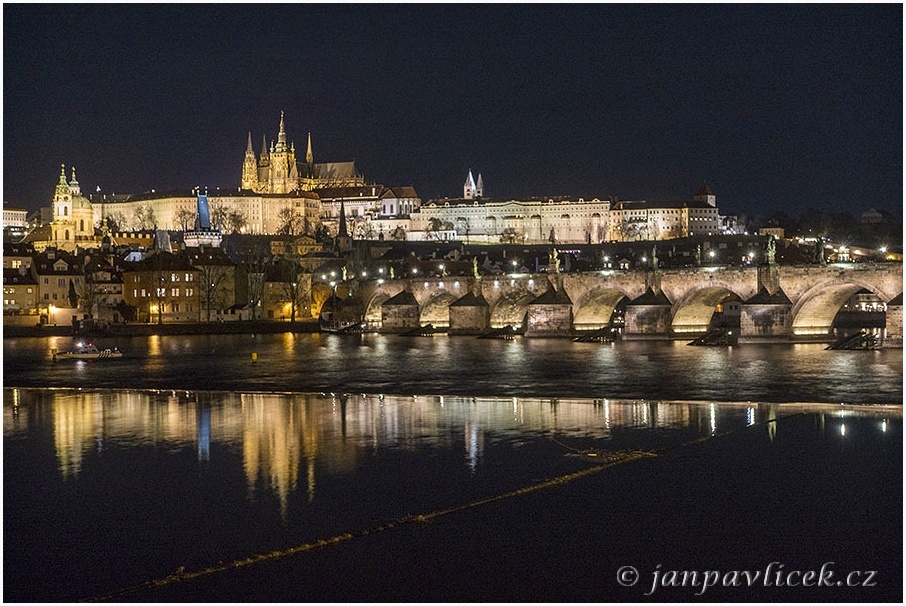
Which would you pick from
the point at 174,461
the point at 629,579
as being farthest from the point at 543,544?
the point at 174,461

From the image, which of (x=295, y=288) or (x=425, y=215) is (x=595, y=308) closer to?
(x=295, y=288)

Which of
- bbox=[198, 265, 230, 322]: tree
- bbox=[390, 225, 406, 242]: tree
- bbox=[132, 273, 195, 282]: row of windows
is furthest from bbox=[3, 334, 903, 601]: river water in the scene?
bbox=[390, 225, 406, 242]: tree

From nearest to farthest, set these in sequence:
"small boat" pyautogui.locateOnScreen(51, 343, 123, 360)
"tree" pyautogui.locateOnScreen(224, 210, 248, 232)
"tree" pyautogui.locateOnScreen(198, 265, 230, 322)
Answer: "small boat" pyautogui.locateOnScreen(51, 343, 123, 360)
"tree" pyautogui.locateOnScreen(198, 265, 230, 322)
"tree" pyautogui.locateOnScreen(224, 210, 248, 232)

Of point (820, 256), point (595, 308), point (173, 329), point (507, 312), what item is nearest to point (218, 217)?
point (173, 329)

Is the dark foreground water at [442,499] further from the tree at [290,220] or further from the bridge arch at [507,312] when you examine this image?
the tree at [290,220]

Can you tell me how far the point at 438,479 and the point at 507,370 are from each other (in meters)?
20.4

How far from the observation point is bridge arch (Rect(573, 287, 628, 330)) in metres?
60.5

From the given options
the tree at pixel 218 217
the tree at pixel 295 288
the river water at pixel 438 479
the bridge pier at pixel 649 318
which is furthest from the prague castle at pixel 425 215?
the river water at pixel 438 479

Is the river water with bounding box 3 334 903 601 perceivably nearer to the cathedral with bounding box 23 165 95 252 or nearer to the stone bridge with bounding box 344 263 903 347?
the stone bridge with bounding box 344 263 903 347

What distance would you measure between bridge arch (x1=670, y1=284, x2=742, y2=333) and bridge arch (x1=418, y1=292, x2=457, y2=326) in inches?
704

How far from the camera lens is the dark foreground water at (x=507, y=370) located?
101 ft

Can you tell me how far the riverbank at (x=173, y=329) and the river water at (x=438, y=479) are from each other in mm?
33863

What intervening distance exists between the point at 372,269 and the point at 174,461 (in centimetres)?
7978

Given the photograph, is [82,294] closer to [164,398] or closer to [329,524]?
[164,398]
